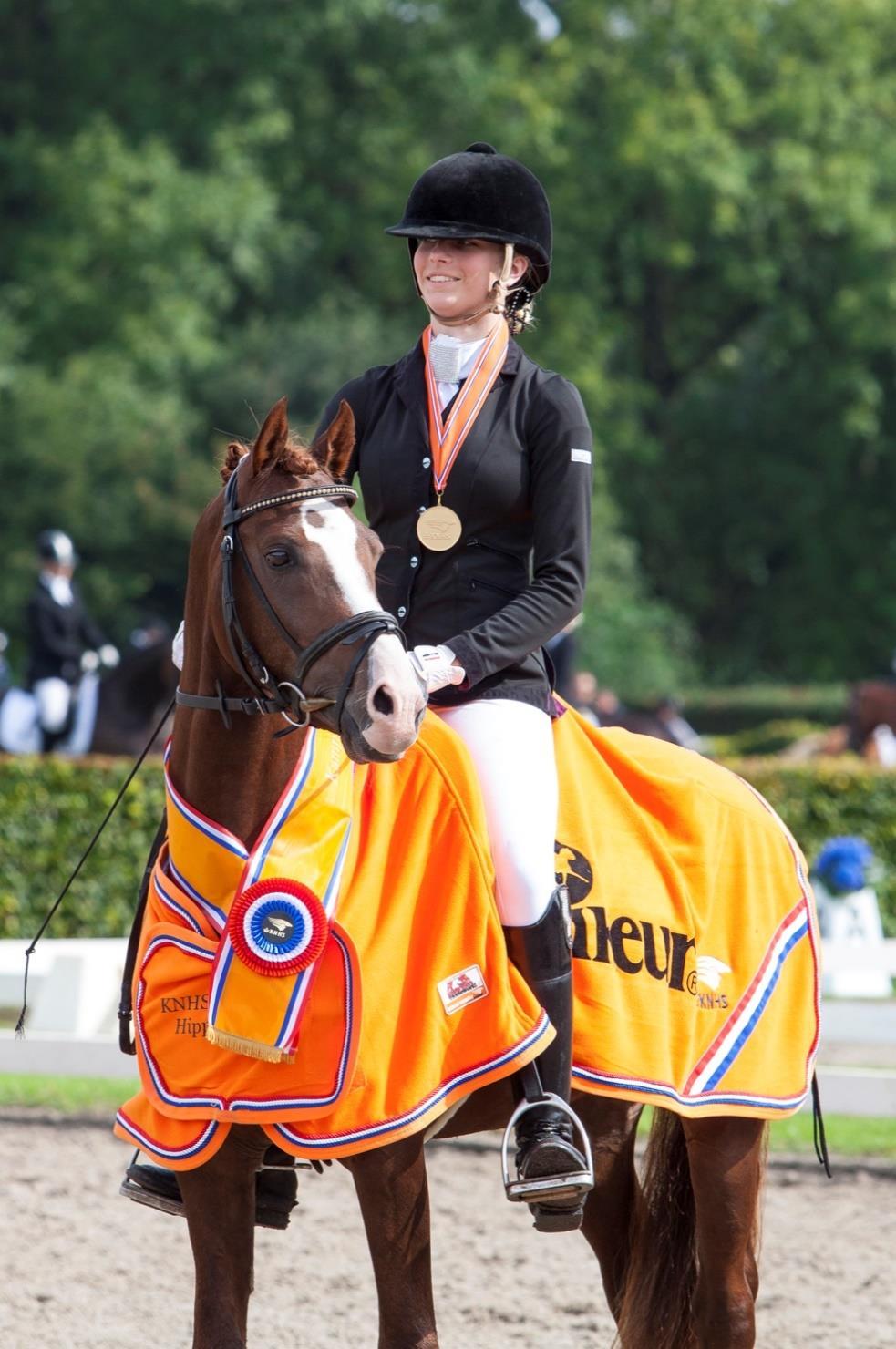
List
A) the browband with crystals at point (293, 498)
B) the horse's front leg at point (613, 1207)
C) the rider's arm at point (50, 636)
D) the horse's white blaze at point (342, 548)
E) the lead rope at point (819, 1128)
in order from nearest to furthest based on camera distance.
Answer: the horse's white blaze at point (342, 548) → the browband with crystals at point (293, 498) → the horse's front leg at point (613, 1207) → the lead rope at point (819, 1128) → the rider's arm at point (50, 636)

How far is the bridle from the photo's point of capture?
3.29 metres

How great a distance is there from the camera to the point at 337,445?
11.9 ft

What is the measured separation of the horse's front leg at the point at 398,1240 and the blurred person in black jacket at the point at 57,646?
34.1 ft

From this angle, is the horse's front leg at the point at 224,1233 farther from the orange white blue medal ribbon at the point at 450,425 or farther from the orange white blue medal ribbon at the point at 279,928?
the orange white blue medal ribbon at the point at 450,425

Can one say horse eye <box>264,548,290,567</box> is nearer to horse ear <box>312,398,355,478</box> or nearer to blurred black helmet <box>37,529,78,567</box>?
horse ear <box>312,398,355,478</box>

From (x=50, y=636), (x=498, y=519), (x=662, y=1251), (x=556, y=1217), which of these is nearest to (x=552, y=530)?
(x=498, y=519)

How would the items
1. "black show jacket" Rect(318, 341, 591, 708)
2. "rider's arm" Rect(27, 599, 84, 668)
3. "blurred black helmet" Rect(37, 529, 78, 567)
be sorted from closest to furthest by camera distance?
"black show jacket" Rect(318, 341, 591, 708) → "rider's arm" Rect(27, 599, 84, 668) → "blurred black helmet" Rect(37, 529, 78, 567)

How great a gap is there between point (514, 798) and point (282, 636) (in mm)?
671

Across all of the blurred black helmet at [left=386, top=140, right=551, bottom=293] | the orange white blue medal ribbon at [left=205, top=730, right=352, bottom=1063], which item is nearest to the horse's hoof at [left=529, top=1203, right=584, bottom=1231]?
the orange white blue medal ribbon at [left=205, top=730, right=352, bottom=1063]

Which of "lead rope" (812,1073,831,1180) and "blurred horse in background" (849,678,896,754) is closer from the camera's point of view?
"lead rope" (812,1073,831,1180)

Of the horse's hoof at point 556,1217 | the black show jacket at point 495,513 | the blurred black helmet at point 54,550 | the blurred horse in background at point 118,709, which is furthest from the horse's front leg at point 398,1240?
the blurred black helmet at point 54,550

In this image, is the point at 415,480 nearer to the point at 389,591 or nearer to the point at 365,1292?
the point at 389,591

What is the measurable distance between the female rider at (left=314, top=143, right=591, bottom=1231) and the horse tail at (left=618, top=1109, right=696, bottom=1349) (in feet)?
2.10

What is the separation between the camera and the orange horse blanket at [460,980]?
3.47 m
